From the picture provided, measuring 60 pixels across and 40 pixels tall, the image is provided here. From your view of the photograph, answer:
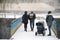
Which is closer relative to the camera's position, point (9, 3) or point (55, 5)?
point (9, 3)

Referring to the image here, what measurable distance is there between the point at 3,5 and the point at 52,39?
32.9 feet

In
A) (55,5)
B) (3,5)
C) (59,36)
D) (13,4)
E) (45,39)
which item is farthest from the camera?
(55,5)

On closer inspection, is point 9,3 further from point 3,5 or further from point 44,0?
point 44,0

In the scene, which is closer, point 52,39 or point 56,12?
point 52,39

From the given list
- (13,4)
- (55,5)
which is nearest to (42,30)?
(13,4)

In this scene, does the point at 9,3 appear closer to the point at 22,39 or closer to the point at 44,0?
the point at 44,0

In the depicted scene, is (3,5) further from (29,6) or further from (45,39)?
(45,39)

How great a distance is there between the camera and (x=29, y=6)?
20.5 m

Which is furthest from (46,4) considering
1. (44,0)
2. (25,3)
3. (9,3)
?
(9,3)

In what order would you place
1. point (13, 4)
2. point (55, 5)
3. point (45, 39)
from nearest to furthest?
point (45, 39), point (13, 4), point (55, 5)

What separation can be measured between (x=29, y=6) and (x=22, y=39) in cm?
1227

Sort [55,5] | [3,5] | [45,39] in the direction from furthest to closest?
[55,5], [3,5], [45,39]

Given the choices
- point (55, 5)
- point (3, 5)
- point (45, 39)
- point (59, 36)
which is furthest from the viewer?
point (55, 5)

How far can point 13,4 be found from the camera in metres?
19.5
